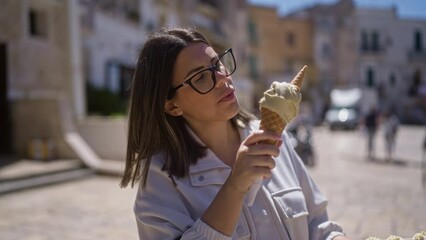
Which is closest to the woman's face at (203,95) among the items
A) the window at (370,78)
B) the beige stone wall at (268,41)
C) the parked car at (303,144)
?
the parked car at (303,144)

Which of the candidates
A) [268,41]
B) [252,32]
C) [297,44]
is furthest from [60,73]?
[297,44]

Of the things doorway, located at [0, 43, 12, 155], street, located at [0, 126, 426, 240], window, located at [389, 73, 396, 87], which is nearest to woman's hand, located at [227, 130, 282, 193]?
street, located at [0, 126, 426, 240]

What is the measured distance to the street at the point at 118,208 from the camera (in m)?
5.68

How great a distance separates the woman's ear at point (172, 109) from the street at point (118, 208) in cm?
391

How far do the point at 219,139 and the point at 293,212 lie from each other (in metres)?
0.46

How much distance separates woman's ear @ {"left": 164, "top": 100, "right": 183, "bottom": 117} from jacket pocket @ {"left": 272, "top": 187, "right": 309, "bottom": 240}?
1.78 feet

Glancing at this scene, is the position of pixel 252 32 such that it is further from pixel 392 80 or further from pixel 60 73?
pixel 60 73

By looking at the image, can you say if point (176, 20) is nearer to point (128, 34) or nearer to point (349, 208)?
point (128, 34)

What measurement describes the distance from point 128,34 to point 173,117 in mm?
19002

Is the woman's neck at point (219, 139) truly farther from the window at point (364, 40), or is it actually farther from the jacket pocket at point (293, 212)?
the window at point (364, 40)

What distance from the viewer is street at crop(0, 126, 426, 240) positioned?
18.6 feet

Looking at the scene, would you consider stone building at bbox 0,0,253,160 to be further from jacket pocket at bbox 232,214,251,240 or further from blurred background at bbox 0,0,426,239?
jacket pocket at bbox 232,214,251,240

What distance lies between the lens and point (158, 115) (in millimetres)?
1821

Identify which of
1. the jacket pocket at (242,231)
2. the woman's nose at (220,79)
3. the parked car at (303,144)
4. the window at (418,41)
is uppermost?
the window at (418,41)
